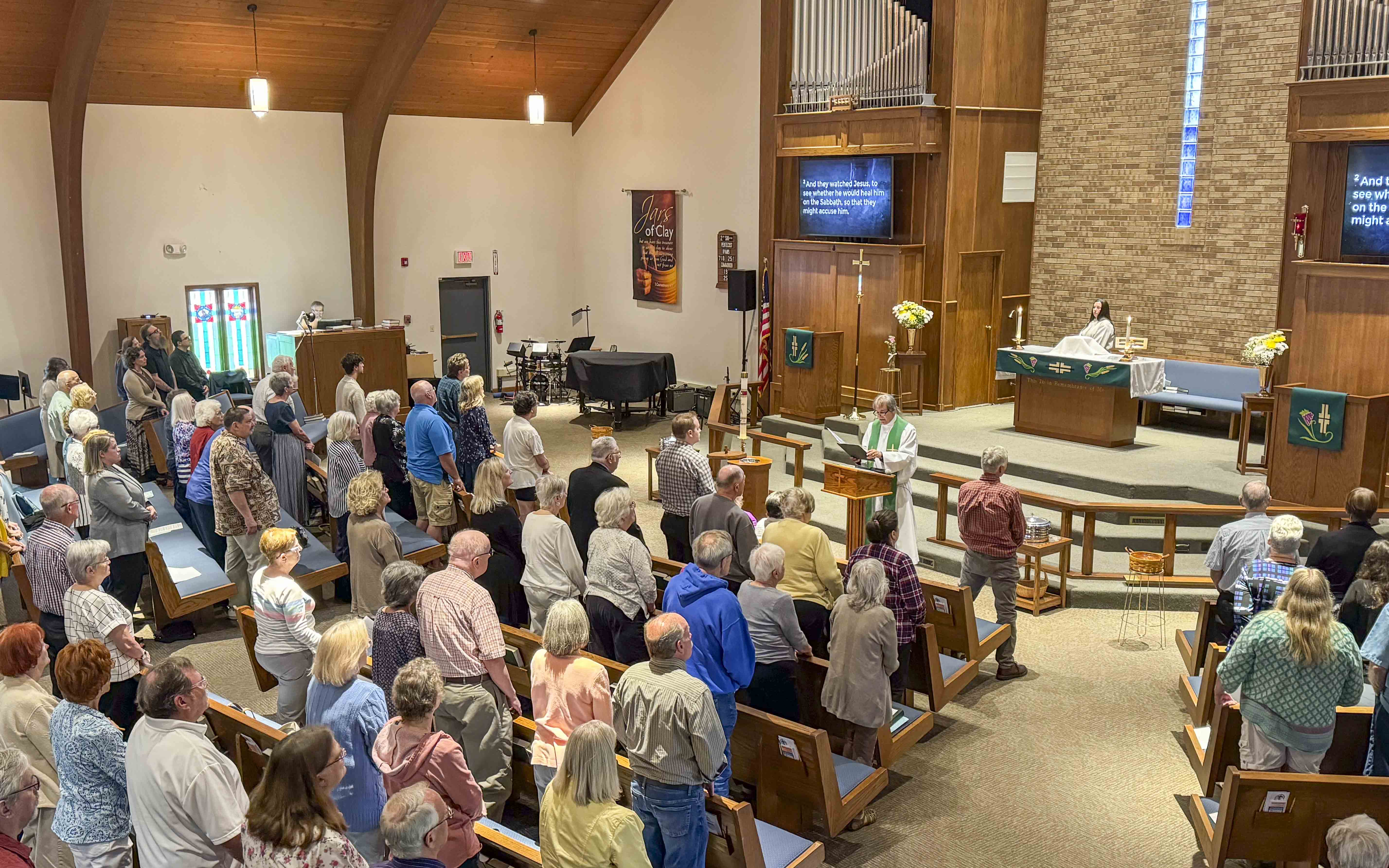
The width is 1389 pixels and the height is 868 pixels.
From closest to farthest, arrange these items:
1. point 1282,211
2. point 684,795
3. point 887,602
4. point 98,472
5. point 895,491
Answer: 1. point 684,795
2. point 887,602
3. point 98,472
4. point 895,491
5. point 1282,211

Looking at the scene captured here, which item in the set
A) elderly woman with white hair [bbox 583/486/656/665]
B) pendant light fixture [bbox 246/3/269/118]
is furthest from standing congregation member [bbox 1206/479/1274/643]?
pendant light fixture [bbox 246/3/269/118]

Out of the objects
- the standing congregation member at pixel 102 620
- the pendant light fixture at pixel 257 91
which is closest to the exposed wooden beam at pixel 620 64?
the pendant light fixture at pixel 257 91

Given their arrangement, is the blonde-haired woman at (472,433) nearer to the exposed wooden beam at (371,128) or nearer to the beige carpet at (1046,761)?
the beige carpet at (1046,761)

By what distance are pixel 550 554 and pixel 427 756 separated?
217 cm

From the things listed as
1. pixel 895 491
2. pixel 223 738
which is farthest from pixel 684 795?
pixel 895 491

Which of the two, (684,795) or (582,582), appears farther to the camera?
(582,582)

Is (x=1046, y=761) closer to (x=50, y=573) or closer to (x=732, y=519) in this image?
(x=732, y=519)

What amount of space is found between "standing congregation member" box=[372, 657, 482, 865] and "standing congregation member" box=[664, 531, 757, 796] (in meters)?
1.15

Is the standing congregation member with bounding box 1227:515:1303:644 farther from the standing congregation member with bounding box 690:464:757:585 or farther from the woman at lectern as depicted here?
the woman at lectern

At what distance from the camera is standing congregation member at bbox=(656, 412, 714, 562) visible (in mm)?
7320

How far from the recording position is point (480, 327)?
1712cm

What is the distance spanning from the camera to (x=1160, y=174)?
478 inches

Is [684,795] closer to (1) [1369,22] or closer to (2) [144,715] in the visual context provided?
(2) [144,715]

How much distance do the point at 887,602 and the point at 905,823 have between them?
1036 millimetres
